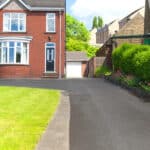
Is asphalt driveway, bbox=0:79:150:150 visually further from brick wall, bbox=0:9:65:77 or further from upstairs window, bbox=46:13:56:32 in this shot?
upstairs window, bbox=46:13:56:32

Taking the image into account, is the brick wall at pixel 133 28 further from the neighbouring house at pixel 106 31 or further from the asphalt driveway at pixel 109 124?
the neighbouring house at pixel 106 31

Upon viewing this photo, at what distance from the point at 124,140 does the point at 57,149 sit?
2009 millimetres

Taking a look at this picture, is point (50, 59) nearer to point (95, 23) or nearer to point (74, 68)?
point (74, 68)

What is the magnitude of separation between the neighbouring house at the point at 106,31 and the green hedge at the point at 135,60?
306ft

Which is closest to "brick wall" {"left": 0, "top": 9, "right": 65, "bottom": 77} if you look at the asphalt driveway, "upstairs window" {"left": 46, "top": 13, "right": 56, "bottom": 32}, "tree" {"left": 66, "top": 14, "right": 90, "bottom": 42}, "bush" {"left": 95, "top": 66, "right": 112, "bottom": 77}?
"upstairs window" {"left": 46, "top": 13, "right": 56, "bottom": 32}

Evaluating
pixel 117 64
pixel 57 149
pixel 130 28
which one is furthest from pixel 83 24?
pixel 57 149

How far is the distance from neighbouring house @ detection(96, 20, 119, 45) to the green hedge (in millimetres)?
93417

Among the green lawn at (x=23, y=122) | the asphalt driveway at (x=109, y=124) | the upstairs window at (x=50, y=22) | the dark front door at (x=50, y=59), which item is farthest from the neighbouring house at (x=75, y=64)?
the green lawn at (x=23, y=122)

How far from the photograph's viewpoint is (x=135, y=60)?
75.7 feet

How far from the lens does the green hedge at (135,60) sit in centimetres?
2098

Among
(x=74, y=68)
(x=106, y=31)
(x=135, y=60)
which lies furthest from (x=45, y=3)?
(x=106, y=31)

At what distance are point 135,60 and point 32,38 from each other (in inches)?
843

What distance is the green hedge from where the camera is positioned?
68.8ft

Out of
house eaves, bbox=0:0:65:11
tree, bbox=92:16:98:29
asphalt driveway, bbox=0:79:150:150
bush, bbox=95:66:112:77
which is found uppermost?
tree, bbox=92:16:98:29
